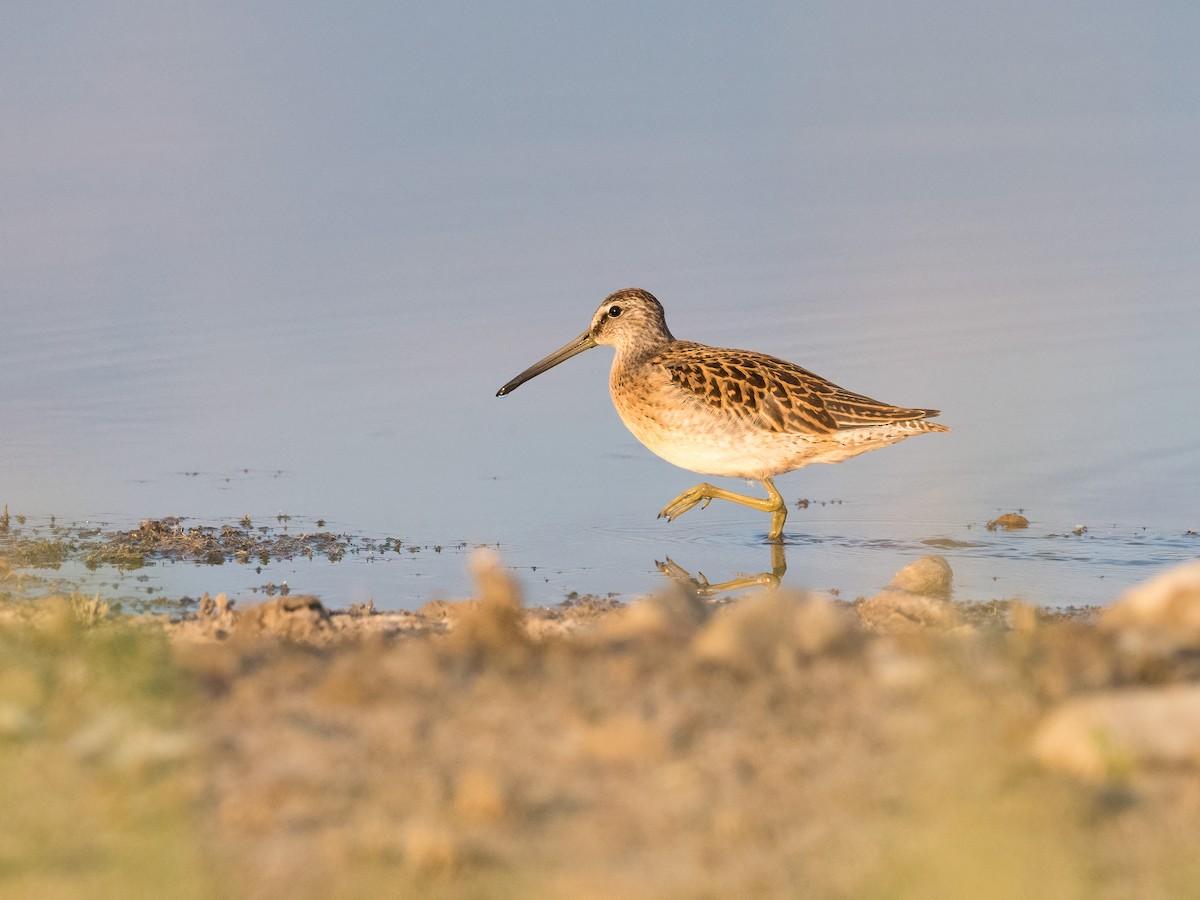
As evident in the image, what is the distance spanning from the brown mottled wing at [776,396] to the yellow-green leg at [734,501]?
0.52 metres

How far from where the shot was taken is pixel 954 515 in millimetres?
11750

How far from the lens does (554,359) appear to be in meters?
13.6

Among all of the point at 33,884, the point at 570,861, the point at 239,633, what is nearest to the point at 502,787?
the point at 570,861

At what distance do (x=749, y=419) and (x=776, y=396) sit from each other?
0.27 m

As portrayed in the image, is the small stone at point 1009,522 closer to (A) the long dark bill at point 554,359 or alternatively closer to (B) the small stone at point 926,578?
(B) the small stone at point 926,578

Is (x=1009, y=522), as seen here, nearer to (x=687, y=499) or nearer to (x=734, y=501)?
(x=734, y=501)

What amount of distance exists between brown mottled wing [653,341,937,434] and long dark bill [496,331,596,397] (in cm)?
129

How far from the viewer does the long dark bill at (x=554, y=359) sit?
13.2 metres

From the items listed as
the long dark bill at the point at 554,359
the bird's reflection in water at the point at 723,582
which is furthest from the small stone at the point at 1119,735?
the long dark bill at the point at 554,359

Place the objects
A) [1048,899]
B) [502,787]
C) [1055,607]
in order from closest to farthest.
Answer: [1048,899], [502,787], [1055,607]

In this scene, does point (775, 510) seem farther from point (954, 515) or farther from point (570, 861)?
point (570, 861)

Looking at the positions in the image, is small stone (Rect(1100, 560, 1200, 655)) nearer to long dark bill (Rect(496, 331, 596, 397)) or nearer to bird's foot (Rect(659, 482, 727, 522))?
bird's foot (Rect(659, 482, 727, 522))

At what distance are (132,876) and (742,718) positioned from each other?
179 cm

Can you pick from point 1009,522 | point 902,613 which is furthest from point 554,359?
point 902,613
